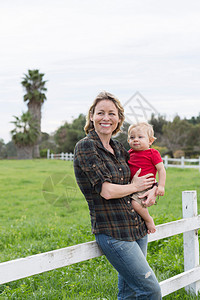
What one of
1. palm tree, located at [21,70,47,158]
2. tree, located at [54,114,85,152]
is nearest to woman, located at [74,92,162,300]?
tree, located at [54,114,85,152]

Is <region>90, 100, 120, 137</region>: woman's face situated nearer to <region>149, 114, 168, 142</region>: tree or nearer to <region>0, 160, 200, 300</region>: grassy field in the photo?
<region>0, 160, 200, 300</region>: grassy field

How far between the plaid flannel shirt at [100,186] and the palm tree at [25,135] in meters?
42.4

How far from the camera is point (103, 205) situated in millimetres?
2510

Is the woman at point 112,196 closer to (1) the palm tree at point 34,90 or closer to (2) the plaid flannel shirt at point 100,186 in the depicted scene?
(2) the plaid flannel shirt at point 100,186

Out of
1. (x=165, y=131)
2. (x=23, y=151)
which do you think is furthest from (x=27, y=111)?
(x=165, y=131)

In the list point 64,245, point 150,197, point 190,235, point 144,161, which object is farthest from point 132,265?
point 64,245

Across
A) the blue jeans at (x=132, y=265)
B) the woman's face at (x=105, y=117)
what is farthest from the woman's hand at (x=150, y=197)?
the woman's face at (x=105, y=117)

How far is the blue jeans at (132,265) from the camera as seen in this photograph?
2512 millimetres

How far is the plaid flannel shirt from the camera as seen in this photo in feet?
7.98

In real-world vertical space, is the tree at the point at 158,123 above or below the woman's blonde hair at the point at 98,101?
above

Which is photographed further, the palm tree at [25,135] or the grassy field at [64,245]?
the palm tree at [25,135]

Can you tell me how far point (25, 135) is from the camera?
4431 centimetres

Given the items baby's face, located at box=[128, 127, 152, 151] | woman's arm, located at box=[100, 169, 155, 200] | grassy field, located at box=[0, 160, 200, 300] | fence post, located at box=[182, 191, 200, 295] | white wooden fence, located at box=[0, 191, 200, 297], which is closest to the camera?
white wooden fence, located at box=[0, 191, 200, 297]

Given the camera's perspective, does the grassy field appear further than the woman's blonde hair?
Yes
